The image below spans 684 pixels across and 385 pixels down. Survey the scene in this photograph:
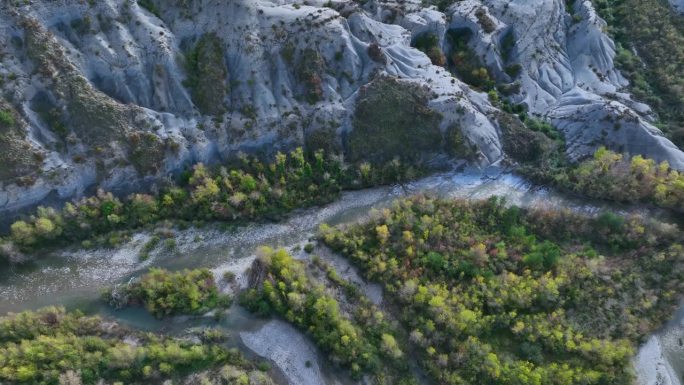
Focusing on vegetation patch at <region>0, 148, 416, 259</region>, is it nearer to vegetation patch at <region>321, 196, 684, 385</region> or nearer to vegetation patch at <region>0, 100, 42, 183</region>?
vegetation patch at <region>0, 100, 42, 183</region>

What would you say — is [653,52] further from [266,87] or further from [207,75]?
[207,75]

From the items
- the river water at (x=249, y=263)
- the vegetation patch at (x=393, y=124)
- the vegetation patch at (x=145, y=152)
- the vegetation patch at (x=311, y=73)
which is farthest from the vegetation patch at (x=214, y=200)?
the vegetation patch at (x=311, y=73)

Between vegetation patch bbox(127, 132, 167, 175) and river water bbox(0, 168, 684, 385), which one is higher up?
vegetation patch bbox(127, 132, 167, 175)

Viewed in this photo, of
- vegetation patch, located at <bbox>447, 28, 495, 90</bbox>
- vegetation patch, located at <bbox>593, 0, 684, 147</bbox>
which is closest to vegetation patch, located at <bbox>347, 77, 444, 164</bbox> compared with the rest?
vegetation patch, located at <bbox>447, 28, 495, 90</bbox>

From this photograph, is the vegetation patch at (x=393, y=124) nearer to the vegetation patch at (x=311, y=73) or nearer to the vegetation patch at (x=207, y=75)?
the vegetation patch at (x=311, y=73)

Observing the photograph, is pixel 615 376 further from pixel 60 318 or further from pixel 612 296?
pixel 60 318

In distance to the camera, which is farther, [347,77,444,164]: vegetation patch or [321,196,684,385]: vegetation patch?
[347,77,444,164]: vegetation patch
